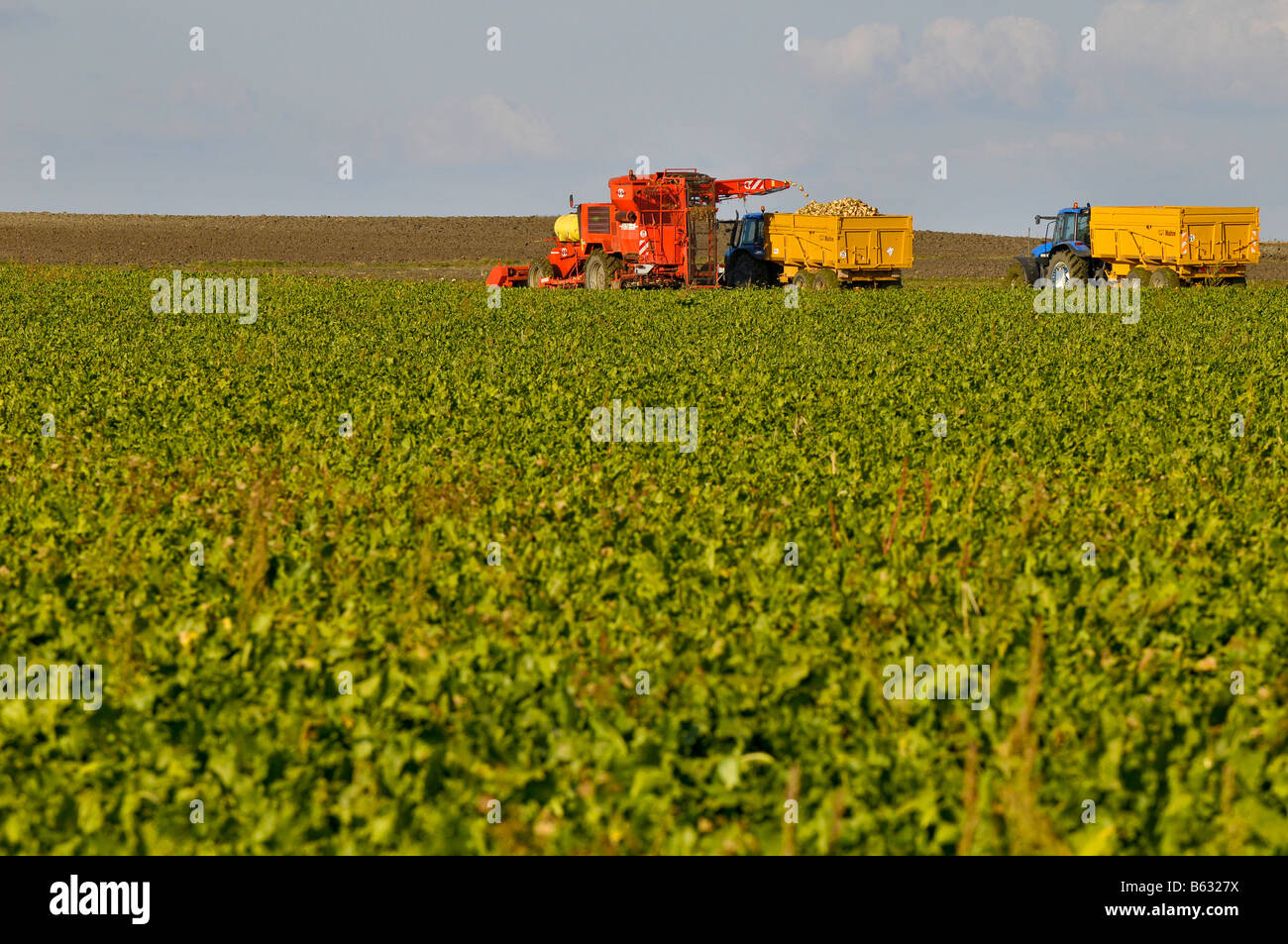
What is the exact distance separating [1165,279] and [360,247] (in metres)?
53.5

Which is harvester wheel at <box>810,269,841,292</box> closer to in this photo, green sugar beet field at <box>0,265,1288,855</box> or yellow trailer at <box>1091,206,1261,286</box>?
yellow trailer at <box>1091,206,1261,286</box>

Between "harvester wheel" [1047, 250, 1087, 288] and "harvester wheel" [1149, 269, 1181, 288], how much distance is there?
2.12 metres

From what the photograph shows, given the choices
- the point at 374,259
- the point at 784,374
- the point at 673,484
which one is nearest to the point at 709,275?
the point at 784,374

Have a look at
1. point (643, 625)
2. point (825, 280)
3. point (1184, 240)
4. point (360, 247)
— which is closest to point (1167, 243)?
point (1184, 240)

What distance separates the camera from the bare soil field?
58.4 meters

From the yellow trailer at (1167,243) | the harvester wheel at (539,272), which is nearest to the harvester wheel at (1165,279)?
the yellow trailer at (1167,243)

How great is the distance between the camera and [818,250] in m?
31.8

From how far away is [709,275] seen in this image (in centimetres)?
3294

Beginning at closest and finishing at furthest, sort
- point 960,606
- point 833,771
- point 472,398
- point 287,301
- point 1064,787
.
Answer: point 1064,787 < point 833,771 < point 960,606 < point 472,398 < point 287,301

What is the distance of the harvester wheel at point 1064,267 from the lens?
3212 cm

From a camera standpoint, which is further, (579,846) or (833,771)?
(833,771)

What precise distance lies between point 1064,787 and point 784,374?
35.3 ft

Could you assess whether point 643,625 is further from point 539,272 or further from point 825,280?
point 539,272
